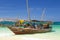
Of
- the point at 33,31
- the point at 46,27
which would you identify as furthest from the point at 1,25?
the point at 33,31

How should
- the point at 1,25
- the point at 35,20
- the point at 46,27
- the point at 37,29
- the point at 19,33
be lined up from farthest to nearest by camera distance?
the point at 1,25, the point at 35,20, the point at 46,27, the point at 37,29, the point at 19,33

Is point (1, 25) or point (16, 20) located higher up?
point (16, 20)

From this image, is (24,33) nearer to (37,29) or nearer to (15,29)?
(15,29)

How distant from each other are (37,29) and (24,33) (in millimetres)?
2407

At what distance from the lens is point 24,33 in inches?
814

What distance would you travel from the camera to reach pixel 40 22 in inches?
1093

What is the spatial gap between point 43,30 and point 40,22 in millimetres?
4439

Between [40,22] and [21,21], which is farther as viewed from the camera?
[40,22]

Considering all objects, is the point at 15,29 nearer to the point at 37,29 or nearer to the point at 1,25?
the point at 37,29

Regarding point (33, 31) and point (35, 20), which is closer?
point (33, 31)

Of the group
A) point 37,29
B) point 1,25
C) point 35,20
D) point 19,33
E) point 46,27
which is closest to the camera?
point 19,33

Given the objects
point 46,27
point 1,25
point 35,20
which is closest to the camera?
point 46,27

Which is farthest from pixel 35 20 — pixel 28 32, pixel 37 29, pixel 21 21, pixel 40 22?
pixel 28 32

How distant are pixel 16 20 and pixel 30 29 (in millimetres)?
5797
